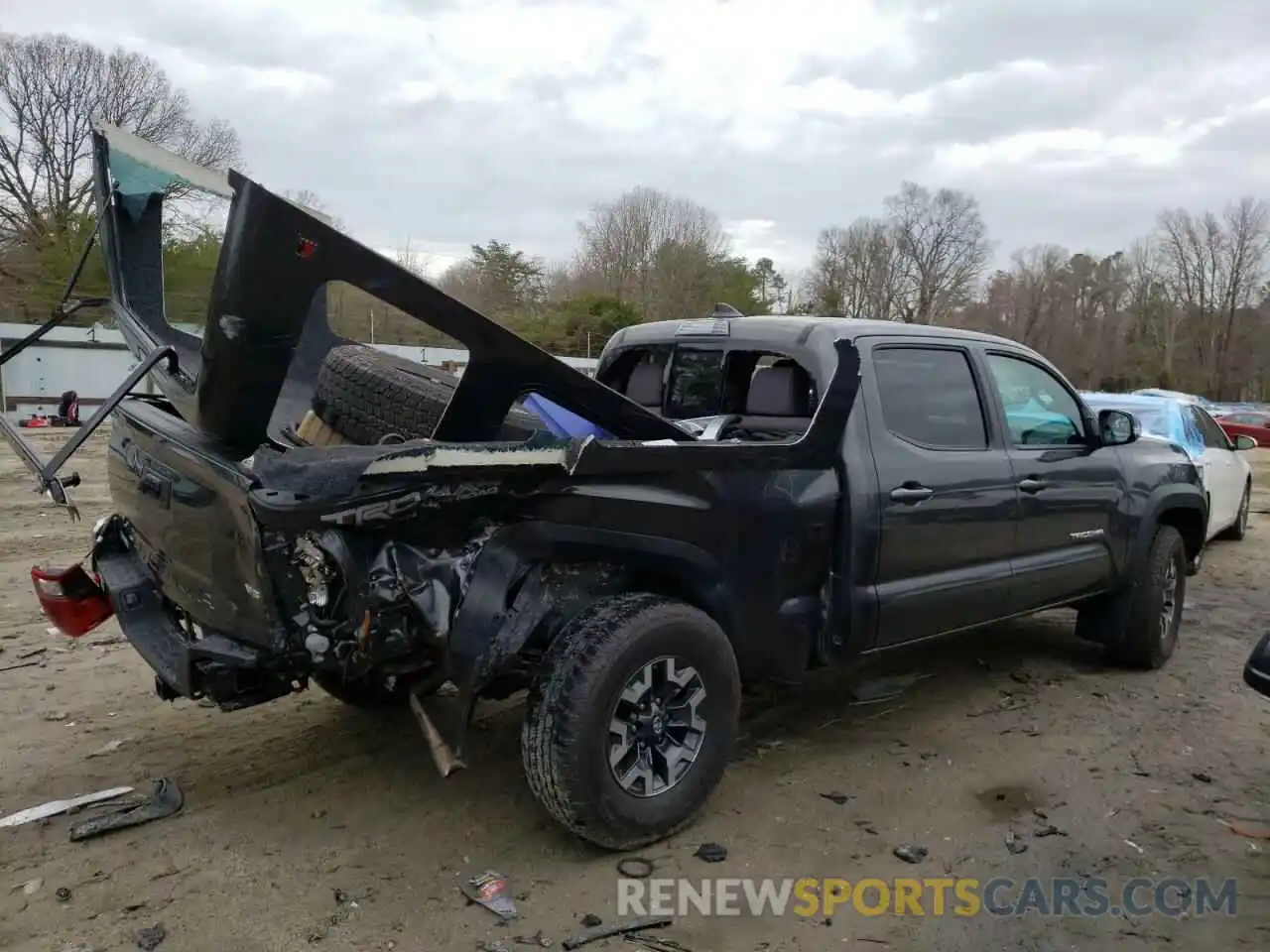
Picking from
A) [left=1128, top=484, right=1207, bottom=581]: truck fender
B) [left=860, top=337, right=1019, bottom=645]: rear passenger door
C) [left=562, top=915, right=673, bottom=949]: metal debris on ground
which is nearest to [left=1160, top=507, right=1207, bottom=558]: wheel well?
[left=1128, top=484, right=1207, bottom=581]: truck fender

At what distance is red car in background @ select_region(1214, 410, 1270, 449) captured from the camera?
29.2 metres

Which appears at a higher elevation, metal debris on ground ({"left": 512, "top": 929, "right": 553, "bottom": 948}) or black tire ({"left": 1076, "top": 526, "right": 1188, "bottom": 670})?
black tire ({"left": 1076, "top": 526, "right": 1188, "bottom": 670})

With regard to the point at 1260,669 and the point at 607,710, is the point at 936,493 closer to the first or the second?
the point at 1260,669

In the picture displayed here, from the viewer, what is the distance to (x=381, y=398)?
327 centimetres

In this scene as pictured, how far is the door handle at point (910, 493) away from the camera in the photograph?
392cm

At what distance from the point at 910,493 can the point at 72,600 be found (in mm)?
3382

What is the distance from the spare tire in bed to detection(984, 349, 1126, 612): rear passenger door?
2.56 m

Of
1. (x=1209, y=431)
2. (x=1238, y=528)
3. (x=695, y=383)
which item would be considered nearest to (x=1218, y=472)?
(x=1209, y=431)

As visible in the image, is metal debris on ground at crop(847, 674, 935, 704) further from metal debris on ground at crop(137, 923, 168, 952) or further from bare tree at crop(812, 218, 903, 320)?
bare tree at crop(812, 218, 903, 320)

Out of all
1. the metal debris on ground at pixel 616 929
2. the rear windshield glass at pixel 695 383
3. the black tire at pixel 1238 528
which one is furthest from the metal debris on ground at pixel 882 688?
the black tire at pixel 1238 528

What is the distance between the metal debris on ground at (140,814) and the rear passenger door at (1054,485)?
149 inches

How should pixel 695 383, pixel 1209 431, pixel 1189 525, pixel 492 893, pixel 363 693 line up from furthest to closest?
pixel 1209 431 → pixel 1189 525 → pixel 695 383 → pixel 363 693 → pixel 492 893

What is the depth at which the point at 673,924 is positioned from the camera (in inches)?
116

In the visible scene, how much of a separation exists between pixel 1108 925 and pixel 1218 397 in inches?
2957
